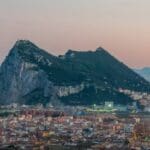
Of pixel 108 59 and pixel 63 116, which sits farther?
pixel 108 59

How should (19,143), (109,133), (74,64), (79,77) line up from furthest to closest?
(74,64), (79,77), (109,133), (19,143)

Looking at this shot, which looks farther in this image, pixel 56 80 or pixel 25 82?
pixel 56 80

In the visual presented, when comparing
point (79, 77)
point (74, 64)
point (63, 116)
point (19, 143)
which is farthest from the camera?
point (74, 64)

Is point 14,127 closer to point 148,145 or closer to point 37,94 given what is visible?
point 148,145

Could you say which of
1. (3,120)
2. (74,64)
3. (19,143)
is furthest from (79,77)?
(19,143)

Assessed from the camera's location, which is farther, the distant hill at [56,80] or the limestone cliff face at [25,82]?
the distant hill at [56,80]

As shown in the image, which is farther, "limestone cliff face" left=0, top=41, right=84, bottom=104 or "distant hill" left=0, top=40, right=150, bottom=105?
"distant hill" left=0, top=40, right=150, bottom=105

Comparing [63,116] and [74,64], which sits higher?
[74,64]

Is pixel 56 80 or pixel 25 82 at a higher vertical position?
pixel 56 80
